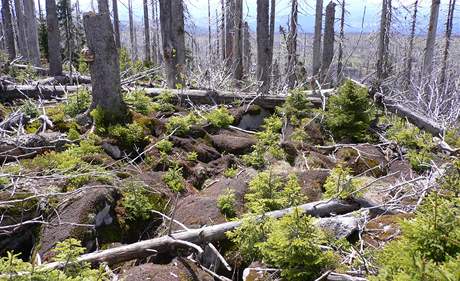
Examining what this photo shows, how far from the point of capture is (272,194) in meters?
5.07

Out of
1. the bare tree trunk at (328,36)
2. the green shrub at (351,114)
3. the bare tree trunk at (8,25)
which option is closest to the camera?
the green shrub at (351,114)

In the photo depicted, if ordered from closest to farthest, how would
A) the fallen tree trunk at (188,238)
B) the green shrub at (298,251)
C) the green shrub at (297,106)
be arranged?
the green shrub at (298,251), the fallen tree trunk at (188,238), the green shrub at (297,106)

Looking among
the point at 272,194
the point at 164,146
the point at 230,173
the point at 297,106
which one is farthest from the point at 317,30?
the point at 272,194

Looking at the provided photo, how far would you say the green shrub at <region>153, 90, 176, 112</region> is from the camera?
8.85 m

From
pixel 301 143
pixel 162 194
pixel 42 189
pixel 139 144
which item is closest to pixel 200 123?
pixel 139 144

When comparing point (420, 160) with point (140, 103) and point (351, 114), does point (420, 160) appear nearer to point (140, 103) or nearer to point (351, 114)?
point (351, 114)

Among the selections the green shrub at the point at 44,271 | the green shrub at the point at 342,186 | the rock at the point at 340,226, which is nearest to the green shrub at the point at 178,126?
the green shrub at the point at 342,186

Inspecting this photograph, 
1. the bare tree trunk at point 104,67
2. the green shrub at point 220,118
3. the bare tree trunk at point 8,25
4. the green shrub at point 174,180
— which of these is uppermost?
the bare tree trunk at point 8,25

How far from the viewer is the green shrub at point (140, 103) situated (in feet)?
27.6

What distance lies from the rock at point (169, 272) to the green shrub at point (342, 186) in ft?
6.25

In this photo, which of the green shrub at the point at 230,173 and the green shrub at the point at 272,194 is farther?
the green shrub at the point at 230,173

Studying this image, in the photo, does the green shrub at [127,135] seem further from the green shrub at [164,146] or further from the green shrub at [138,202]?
the green shrub at [138,202]

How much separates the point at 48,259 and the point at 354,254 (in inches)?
118

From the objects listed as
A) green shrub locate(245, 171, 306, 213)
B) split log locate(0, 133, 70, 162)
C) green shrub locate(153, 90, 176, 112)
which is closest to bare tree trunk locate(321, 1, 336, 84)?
green shrub locate(153, 90, 176, 112)
